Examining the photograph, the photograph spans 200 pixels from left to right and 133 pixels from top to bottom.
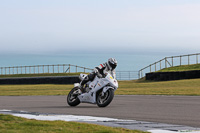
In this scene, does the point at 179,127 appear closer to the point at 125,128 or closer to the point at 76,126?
the point at 125,128

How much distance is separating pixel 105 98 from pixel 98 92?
32cm

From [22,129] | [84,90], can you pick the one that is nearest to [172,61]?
[84,90]

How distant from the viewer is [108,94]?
1302cm

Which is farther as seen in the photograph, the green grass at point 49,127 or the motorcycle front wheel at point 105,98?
the motorcycle front wheel at point 105,98

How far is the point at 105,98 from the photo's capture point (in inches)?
520

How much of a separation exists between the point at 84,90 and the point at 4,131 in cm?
675

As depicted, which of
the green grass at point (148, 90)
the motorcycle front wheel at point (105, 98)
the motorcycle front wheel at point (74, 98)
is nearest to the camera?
the motorcycle front wheel at point (105, 98)

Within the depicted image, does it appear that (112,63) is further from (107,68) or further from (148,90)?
(148,90)

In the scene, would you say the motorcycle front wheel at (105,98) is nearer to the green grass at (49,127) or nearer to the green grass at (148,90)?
the green grass at (49,127)

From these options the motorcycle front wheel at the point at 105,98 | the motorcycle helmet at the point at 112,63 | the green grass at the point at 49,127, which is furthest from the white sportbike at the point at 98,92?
the green grass at the point at 49,127

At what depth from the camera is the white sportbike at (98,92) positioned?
1289 centimetres

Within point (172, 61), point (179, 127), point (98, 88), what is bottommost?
point (179, 127)

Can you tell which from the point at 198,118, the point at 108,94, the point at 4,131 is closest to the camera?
the point at 4,131

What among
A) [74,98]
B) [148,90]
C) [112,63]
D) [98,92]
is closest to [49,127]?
[112,63]
